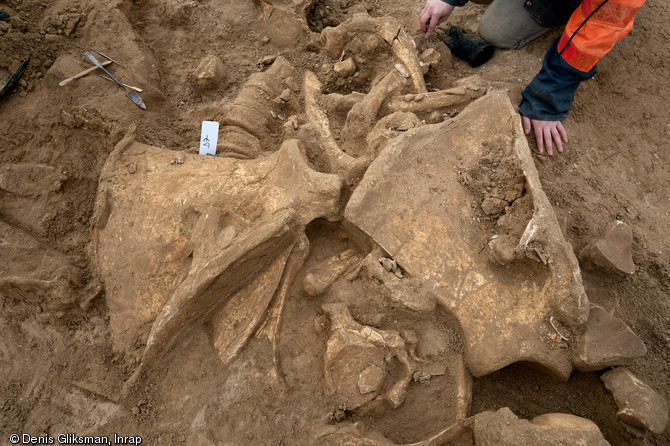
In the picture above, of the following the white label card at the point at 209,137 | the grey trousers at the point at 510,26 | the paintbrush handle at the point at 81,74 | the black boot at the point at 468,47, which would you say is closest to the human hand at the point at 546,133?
the black boot at the point at 468,47

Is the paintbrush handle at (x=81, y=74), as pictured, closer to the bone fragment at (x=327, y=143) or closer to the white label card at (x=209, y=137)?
the white label card at (x=209, y=137)

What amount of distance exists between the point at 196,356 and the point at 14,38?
319 centimetres

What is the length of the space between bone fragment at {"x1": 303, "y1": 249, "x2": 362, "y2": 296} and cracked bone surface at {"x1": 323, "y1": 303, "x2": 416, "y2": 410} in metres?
0.27

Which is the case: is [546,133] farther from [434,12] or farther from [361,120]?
[361,120]

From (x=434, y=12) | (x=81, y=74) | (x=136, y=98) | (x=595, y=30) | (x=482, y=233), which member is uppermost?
(x=595, y=30)

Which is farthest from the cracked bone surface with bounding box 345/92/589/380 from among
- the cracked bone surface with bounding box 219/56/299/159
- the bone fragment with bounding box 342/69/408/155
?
the cracked bone surface with bounding box 219/56/299/159

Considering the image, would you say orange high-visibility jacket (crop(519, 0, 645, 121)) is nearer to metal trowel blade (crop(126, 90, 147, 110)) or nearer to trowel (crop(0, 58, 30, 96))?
metal trowel blade (crop(126, 90, 147, 110))

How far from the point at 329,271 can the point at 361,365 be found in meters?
0.57

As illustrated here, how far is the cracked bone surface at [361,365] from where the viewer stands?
2.26 meters

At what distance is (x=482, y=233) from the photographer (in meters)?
2.50

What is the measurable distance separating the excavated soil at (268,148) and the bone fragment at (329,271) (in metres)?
0.08

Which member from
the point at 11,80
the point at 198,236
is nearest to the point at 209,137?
the point at 198,236

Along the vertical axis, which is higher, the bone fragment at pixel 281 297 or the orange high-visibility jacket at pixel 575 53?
the orange high-visibility jacket at pixel 575 53

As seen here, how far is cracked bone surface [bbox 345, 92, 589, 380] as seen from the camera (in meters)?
2.25
